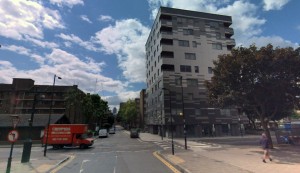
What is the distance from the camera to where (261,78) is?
24469mm

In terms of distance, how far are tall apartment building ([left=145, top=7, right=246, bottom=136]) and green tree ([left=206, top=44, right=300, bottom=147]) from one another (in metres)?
29.1

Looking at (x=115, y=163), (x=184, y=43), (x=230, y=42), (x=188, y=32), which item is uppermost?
(x=188, y=32)

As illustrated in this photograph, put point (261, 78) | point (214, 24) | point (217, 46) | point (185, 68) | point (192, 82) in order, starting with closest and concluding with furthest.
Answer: point (261, 78) → point (192, 82) → point (185, 68) → point (217, 46) → point (214, 24)

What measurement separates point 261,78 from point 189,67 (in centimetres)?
3566

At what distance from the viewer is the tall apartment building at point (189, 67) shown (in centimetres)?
5691

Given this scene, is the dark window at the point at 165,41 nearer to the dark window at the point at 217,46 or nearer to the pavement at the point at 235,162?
the dark window at the point at 217,46

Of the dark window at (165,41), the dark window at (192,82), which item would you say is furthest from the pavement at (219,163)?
the dark window at (165,41)

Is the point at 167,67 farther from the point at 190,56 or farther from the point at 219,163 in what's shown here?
the point at 219,163

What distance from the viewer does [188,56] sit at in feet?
199

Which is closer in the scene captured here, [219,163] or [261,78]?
[219,163]

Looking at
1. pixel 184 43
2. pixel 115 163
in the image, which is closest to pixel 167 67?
pixel 184 43

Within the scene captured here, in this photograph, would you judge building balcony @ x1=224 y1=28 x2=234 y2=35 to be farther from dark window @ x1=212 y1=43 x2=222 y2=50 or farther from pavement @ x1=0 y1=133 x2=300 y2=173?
pavement @ x1=0 y1=133 x2=300 y2=173

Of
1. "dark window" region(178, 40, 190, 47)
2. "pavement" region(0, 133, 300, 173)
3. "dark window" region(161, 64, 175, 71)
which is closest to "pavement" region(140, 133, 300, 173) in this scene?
"pavement" region(0, 133, 300, 173)

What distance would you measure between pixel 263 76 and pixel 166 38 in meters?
37.8
